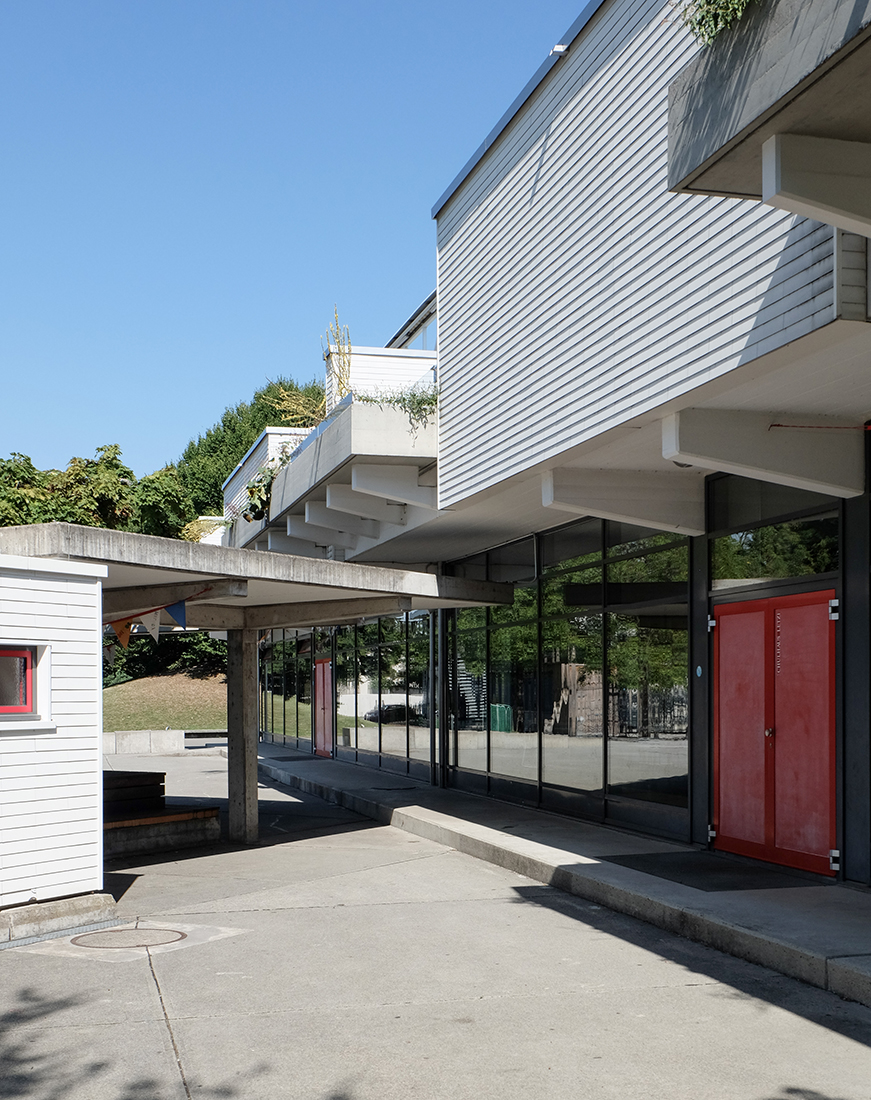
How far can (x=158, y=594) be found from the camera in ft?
39.1

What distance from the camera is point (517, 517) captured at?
15102 mm

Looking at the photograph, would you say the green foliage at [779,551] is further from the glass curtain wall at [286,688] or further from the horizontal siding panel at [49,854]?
the glass curtain wall at [286,688]

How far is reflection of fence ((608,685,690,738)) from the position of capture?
12.2 m

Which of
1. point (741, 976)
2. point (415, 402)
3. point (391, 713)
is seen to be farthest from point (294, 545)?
point (741, 976)

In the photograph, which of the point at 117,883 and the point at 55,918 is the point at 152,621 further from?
the point at 55,918

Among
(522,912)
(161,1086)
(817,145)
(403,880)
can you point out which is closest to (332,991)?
(161,1086)

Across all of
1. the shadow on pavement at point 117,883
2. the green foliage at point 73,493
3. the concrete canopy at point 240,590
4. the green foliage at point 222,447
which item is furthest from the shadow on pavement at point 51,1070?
the green foliage at point 222,447

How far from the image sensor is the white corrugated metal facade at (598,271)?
8.17 metres

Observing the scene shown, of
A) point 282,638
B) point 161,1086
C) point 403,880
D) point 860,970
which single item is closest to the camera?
point 161,1086

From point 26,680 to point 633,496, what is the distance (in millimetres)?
6250

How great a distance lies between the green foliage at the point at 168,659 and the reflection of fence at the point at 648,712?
42625 millimetres

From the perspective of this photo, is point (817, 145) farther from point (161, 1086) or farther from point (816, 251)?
point (161, 1086)

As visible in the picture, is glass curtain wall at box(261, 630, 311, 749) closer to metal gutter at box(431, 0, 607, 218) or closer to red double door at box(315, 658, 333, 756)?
red double door at box(315, 658, 333, 756)

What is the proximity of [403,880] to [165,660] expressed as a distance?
161 ft
